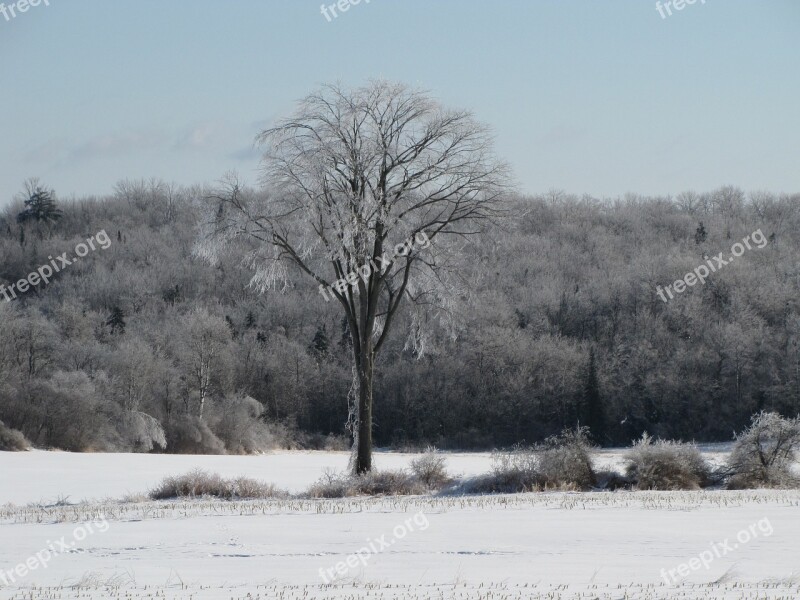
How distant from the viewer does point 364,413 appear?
2484 centimetres

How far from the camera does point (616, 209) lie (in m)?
144

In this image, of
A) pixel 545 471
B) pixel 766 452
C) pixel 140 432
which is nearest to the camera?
pixel 545 471

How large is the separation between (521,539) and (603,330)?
76051 mm

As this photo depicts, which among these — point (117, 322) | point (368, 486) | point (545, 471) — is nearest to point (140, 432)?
point (368, 486)

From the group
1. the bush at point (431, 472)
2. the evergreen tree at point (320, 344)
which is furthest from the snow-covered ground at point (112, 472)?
the evergreen tree at point (320, 344)

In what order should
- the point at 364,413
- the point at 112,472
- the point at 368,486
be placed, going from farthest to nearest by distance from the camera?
the point at 112,472
the point at 364,413
the point at 368,486

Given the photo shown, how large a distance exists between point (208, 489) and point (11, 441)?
21883mm

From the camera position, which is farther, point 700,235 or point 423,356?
point 700,235

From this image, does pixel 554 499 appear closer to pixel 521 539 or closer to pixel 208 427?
pixel 521 539

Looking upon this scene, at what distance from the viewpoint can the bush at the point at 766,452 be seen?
76.8ft

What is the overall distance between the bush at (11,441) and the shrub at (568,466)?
26044 mm

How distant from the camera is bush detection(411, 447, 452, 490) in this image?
2394cm

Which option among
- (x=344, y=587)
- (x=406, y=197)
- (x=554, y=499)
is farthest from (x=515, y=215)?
(x=344, y=587)

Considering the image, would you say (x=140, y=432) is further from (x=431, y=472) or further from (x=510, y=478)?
(x=510, y=478)
